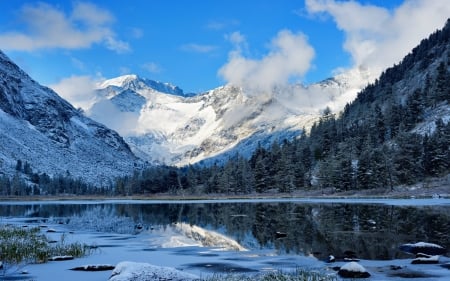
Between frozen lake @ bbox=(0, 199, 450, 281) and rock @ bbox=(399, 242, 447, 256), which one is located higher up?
rock @ bbox=(399, 242, 447, 256)

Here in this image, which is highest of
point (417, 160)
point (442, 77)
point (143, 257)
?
point (442, 77)

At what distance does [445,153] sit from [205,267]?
11600 centimetres

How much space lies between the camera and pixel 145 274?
803 inches

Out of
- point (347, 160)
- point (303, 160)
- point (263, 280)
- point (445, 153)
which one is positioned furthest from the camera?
point (303, 160)

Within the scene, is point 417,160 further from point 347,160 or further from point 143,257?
point 143,257

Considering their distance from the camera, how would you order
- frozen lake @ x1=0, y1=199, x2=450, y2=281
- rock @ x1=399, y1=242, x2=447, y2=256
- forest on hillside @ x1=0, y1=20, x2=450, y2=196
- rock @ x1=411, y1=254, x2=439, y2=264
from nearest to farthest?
frozen lake @ x1=0, y1=199, x2=450, y2=281 < rock @ x1=411, y1=254, x2=439, y2=264 < rock @ x1=399, y1=242, x2=447, y2=256 < forest on hillside @ x1=0, y1=20, x2=450, y2=196

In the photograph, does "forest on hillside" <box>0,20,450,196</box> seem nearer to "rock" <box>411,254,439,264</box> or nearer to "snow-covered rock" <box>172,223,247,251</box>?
"snow-covered rock" <box>172,223,247,251</box>

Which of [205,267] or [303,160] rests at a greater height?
[303,160]

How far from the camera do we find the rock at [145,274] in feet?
65.9

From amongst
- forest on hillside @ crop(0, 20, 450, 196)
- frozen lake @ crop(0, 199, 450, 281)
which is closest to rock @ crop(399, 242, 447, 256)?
frozen lake @ crop(0, 199, 450, 281)

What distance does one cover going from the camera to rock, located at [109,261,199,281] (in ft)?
65.9

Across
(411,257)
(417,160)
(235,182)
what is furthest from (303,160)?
(411,257)

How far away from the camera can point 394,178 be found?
126188 mm

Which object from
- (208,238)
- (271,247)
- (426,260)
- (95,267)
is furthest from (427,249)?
(95,267)
